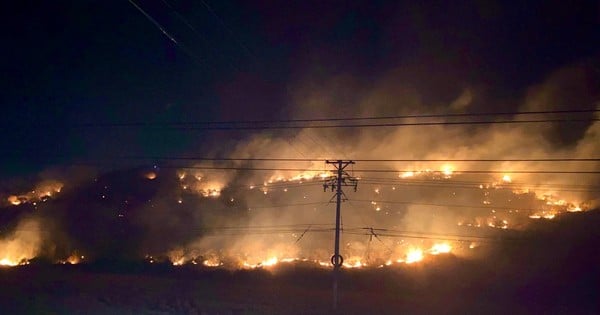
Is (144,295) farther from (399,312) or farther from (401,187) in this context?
(401,187)

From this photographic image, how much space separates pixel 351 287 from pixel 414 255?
26810 millimetres

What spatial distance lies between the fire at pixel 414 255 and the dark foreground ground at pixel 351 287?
369cm

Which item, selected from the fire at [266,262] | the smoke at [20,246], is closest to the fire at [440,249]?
the fire at [266,262]

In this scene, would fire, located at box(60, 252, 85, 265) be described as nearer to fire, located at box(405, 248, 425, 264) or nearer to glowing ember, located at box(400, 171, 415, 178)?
fire, located at box(405, 248, 425, 264)

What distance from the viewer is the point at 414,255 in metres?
76.6

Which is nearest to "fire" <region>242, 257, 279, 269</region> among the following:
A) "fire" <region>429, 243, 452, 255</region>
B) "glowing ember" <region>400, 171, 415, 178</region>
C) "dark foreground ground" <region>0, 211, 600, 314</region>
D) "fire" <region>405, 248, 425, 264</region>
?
"dark foreground ground" <region>0, 211, 600, 314</region>

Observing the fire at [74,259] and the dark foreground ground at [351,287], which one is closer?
the dark foreground ground at [351,287]

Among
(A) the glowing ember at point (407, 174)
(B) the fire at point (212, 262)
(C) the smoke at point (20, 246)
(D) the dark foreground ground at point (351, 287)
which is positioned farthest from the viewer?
(A) the glowing ember at point (407, 174)

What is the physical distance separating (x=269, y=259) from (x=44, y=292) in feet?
131

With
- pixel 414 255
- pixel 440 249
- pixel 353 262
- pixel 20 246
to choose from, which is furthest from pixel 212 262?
pixel 440 249

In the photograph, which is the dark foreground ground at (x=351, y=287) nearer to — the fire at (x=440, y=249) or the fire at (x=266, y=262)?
the fire at (x=440, y=249)

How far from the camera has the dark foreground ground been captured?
4128cm

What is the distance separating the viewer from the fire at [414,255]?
70037 mm

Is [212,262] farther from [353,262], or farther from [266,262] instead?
[353,262]
